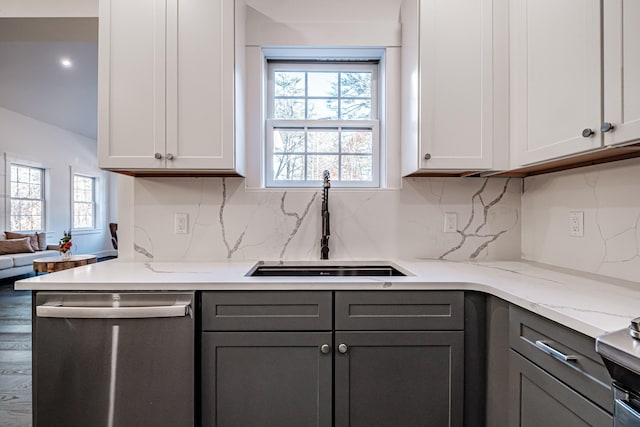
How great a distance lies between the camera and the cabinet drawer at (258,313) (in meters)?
1.36

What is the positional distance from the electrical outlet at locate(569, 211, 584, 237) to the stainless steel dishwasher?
5.81 ft

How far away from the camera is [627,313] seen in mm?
949

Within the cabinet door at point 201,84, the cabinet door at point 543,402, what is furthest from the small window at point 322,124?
the cabinet door at point 543,402

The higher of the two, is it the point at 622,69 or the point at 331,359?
the point at 622,69

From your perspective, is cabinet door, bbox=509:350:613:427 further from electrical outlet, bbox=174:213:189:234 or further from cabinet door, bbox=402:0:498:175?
electrical outlet, bbox=174:213:189:234

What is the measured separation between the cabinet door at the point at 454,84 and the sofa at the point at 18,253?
6327mm

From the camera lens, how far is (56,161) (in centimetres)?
686

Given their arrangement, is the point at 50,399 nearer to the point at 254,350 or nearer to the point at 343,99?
the point at 254,350

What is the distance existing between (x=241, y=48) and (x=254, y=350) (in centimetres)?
153

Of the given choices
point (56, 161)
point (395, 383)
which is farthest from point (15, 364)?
point (56, 161)

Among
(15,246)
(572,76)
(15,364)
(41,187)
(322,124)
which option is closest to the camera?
(572,76)

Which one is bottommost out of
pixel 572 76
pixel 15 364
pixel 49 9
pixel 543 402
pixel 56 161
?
pixel 15 364

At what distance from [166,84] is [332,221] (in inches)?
44.2

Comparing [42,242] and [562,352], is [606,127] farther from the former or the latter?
[42,242]
